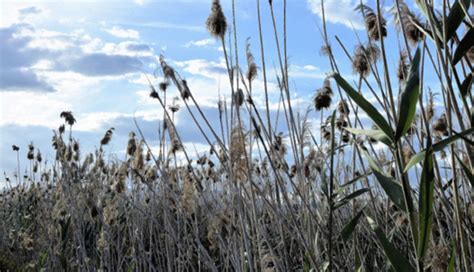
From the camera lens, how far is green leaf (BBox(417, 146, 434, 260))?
1.21 m

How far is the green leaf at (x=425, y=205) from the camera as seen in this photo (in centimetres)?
121

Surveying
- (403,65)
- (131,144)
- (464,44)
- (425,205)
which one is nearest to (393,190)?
(425,205)

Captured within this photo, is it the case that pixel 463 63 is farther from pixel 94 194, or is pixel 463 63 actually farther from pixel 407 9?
pixel 94 194

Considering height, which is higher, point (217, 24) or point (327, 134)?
point (217, 24)

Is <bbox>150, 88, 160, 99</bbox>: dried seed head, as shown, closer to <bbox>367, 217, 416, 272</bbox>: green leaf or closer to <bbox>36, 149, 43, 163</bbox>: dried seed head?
<bbox>367, 217, 416, 272</bbox>: green leaf

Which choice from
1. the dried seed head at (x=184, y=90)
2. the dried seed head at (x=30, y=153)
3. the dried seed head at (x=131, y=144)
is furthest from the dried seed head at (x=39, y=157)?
the dried seed head at (x=184, y=90)

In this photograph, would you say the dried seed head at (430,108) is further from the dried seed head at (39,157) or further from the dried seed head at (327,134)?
the dried seed head at (39,157)

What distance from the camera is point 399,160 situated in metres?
1.19

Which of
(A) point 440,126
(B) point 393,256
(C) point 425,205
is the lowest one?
(B) point 393,256

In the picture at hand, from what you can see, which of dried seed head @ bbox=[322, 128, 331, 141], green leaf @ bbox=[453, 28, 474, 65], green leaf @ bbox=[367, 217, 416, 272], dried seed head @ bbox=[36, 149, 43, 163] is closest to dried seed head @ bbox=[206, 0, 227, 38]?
green leaf @ bbox=[453, 28, 474, 65]

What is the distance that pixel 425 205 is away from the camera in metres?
1.21

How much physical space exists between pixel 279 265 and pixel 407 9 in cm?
97

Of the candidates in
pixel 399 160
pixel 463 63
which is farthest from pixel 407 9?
pixel 399 160

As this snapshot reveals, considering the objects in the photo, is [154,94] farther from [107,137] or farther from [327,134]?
[107,137]
